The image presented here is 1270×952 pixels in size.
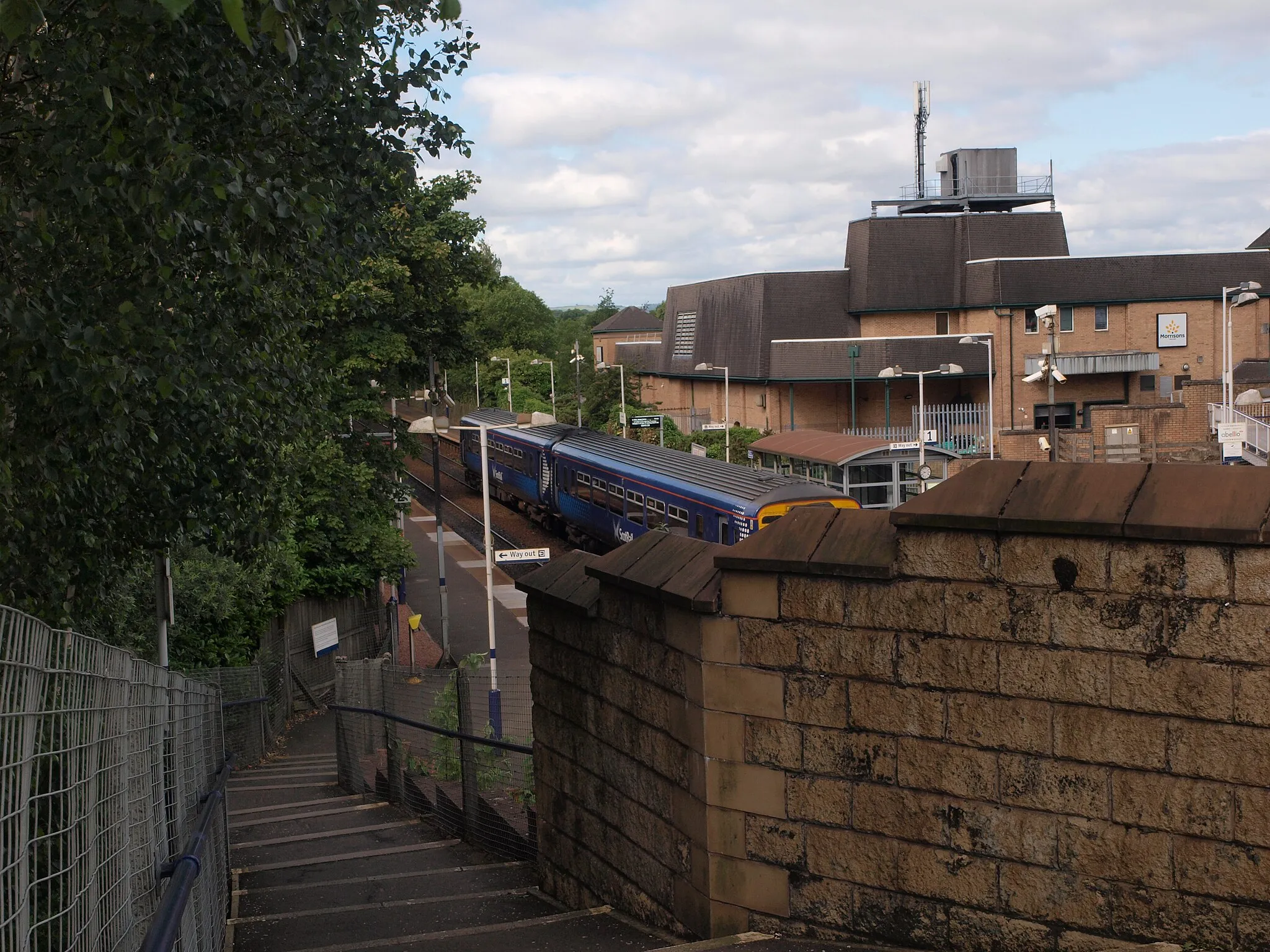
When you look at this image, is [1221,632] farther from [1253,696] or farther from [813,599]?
[813,599]

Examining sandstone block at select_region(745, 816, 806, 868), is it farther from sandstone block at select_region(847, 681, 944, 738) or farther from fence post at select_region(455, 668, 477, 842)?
fence post at select_region(455, 668, 477, 842)

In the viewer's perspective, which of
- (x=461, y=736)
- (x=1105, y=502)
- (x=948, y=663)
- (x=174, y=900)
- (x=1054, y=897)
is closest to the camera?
(x=174, y=900)

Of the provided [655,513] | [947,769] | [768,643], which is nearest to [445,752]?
[768,643]

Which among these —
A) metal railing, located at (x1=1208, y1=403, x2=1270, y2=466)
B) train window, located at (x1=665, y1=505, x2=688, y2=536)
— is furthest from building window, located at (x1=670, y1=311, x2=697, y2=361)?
train window, located at (x1=665, y1=505, x2=688, y2=536)

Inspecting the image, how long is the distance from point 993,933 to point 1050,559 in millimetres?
1593

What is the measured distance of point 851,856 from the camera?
554 centimetres

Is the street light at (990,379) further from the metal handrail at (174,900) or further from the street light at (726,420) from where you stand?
the metal handrail at (174,900)

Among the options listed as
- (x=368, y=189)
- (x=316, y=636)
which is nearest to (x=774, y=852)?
(x=368, y=189)

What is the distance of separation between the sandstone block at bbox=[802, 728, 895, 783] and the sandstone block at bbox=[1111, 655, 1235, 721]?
3.51 feet

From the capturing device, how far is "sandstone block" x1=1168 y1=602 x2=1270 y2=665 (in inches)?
170

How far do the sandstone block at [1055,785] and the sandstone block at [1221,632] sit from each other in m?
0.62

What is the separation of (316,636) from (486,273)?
984cm

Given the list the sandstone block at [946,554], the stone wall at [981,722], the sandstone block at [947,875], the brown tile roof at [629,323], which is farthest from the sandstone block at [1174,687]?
the brown tile roof at [629,323]

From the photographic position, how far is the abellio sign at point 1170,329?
2215 inches
